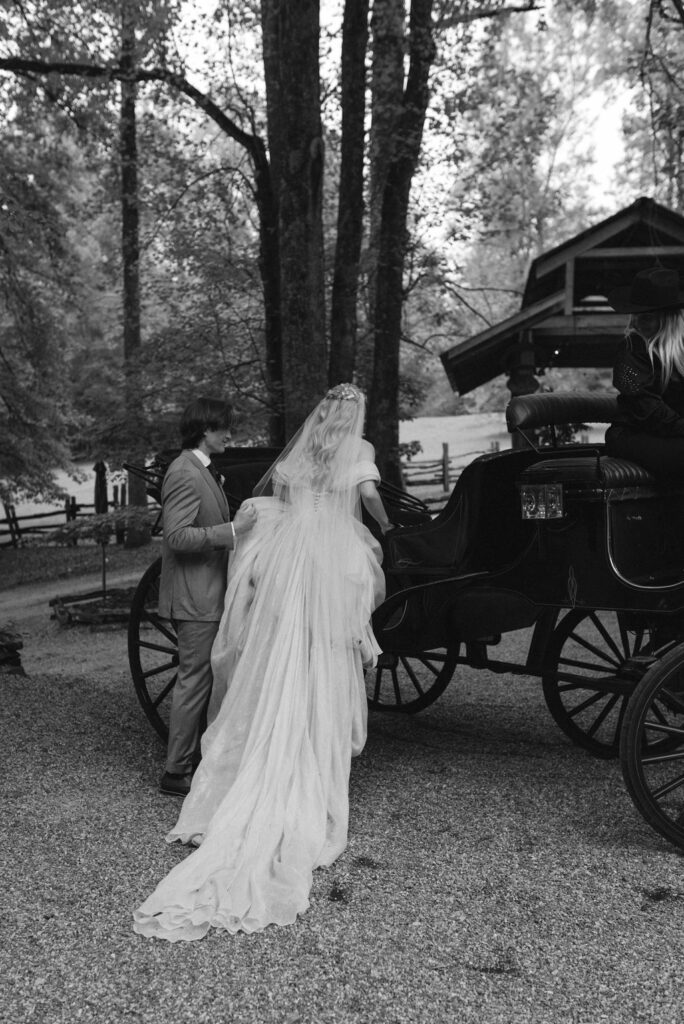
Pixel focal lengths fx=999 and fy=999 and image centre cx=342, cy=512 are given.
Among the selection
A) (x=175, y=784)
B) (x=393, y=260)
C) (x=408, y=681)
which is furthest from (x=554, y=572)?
(x=393, y=260)

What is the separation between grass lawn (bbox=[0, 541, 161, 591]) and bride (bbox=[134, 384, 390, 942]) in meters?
13.9

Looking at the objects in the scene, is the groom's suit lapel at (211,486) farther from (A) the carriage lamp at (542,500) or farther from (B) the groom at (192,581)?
(A) the carriage lamp at (542,500)

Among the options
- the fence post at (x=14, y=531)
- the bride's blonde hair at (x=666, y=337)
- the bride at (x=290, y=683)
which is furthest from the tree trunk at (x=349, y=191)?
the fence post at (x=14, y=531)

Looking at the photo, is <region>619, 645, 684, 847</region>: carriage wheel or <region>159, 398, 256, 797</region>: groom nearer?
<region>619, 645, 684, 847</region>: carriage wheel

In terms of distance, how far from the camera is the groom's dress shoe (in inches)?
193

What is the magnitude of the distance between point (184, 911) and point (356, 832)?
42.9 inches

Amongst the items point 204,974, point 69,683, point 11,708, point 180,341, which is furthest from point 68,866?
point 180,341

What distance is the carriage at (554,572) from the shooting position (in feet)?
13.6

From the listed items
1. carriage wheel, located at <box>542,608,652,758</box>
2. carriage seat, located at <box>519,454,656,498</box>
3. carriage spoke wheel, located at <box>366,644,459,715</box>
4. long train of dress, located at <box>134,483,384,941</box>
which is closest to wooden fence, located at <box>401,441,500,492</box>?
carriage spoke wheel, located at <box>366,644,459,715</box>

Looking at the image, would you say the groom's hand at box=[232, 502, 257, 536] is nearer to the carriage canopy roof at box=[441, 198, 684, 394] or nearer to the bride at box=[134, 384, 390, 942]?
the bride at box=[134, 384, 390, 942]

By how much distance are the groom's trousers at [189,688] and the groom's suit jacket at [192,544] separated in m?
0.08

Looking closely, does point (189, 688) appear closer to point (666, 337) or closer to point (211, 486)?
point (211, 486)

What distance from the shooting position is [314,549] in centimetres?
464

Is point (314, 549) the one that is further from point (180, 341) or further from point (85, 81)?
point (85, 81)
